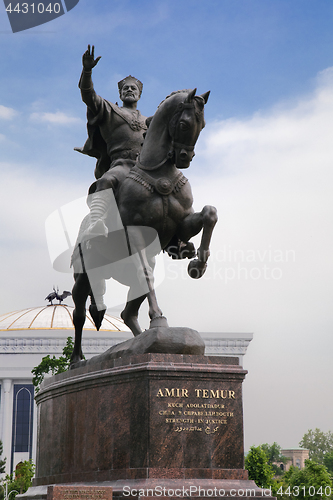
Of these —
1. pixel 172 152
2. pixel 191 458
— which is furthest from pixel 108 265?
pixel 191 458

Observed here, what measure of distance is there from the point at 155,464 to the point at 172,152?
423 cm

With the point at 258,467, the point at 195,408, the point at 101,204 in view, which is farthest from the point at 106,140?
the point at 258,467

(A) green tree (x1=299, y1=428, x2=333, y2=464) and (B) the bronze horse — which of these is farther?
(A) green tree (x1=299, y1=428, x2=333, y2=464)

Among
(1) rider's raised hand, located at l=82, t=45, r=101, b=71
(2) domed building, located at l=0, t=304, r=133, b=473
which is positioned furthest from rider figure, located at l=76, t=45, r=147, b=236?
(2) domed building, located at l=0, t=304, r=133, b=473

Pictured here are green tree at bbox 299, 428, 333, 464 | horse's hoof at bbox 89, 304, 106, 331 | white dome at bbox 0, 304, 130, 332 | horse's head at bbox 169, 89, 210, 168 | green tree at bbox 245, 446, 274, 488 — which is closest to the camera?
horse's head at bbox 169, 89, 210, 168

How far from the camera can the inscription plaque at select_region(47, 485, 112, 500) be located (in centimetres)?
670

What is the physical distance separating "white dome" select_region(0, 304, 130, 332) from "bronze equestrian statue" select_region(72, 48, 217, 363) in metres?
52.1

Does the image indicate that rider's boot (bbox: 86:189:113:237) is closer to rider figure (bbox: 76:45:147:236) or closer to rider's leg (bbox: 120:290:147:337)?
rider figure (bbox: 76:45:147:236)

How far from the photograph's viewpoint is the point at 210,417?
780 centimetres

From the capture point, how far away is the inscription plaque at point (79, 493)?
6699mm

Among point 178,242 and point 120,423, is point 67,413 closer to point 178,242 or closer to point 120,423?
point 120,423

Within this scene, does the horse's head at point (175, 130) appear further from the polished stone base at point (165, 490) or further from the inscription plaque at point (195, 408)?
the polished stone base at point (165, 490)

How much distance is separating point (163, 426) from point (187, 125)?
3.97 meters

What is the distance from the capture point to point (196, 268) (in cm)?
895
